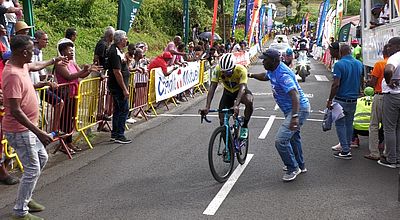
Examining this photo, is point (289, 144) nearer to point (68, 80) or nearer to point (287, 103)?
point (287, 103)

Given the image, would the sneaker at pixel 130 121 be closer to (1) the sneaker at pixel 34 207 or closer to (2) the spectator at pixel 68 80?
(2) the spectator at pixel 68 80

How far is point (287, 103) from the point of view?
21.7ft

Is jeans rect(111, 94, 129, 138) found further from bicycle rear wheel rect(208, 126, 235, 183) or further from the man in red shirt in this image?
the man in red shirt

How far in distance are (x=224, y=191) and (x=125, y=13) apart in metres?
6.10

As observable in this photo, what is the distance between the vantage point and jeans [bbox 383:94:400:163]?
715cm

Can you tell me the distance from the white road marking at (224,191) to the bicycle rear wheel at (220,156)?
0.32 feet

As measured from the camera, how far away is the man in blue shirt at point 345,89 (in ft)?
24.7

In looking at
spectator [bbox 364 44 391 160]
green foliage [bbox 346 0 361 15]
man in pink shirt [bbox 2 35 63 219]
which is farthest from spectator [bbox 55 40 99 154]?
green foliage [bbox 346 0 361 15]

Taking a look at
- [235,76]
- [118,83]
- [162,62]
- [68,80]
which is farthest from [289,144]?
[162,62]

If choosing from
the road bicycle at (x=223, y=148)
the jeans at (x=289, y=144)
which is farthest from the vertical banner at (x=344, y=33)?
the road bicycle at (x=223, y=148)

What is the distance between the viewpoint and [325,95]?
1593 centimetres

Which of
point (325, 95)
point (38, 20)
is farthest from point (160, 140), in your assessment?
point (38, 20)

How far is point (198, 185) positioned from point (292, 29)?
8942 centimetres

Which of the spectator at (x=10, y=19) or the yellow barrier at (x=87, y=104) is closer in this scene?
the yellow barrier at (x=87, y=104)
